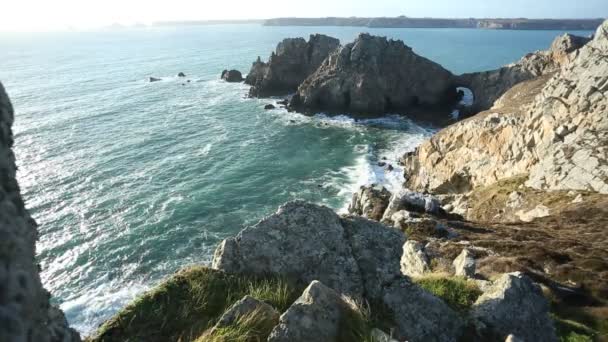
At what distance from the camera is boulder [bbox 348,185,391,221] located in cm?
3681

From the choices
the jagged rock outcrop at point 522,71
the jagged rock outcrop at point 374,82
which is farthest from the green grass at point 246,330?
the jagged rock outcrop at point 522,71

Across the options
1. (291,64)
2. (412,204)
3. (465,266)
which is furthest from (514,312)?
(291,64)

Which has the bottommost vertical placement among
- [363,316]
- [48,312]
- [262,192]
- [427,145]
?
[262,192]

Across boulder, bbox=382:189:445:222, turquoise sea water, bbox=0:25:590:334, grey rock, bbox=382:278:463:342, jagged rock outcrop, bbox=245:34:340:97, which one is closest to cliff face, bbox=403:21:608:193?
turquoise sea water, bbox=0:25:590:334

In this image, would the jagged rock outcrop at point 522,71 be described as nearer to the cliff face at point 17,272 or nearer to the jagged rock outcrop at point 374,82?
the jagged rock outcrop at point 374,82

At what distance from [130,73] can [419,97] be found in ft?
342

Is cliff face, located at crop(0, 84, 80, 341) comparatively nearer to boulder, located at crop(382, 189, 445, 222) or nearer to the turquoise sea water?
boulder, located at crop(382, 189, 445, 222)

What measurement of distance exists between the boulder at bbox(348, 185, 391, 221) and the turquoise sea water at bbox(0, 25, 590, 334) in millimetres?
13105

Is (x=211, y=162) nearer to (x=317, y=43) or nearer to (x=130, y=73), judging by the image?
(x=317, y=43)

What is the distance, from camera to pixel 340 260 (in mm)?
11305

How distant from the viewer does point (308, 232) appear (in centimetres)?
1163

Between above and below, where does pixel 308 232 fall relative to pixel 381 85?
above

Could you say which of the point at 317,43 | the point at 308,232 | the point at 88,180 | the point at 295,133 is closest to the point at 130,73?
the point at 317,43

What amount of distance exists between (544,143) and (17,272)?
49.7m
